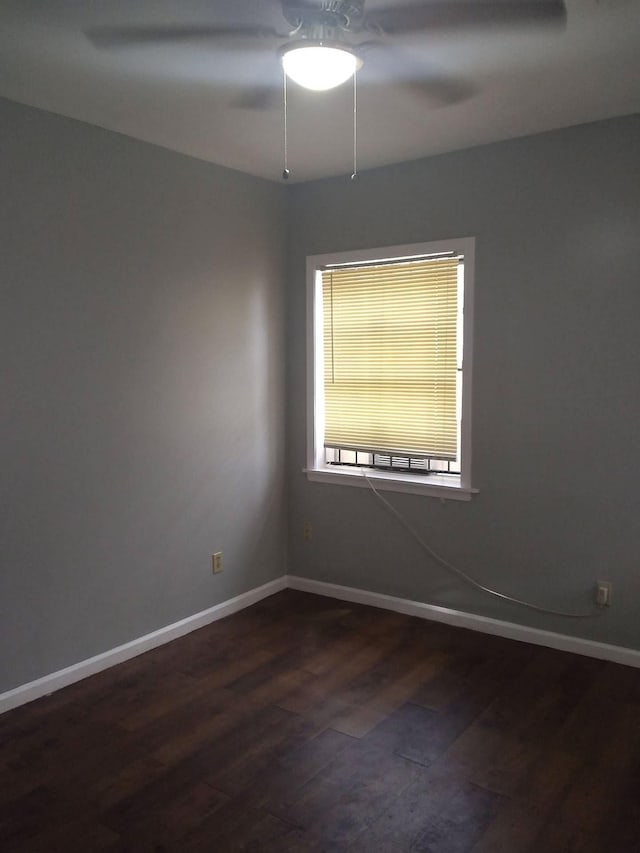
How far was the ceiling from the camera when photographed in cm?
220

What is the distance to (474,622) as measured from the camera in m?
3.82

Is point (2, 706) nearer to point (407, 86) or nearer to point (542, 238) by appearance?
point (407, 86)

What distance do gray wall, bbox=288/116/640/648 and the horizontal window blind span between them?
7.4 inches

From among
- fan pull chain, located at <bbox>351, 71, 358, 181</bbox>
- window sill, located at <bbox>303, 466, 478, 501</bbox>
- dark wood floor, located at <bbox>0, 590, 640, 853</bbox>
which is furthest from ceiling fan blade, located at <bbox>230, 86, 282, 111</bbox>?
dark wood floor, located at <bbox>0, 590, 640, 853</bbox>

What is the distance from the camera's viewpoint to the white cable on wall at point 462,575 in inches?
139

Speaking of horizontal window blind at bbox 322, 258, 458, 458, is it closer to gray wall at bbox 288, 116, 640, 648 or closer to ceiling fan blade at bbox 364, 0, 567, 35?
gray wall at bbox 288, 116, 640, 648

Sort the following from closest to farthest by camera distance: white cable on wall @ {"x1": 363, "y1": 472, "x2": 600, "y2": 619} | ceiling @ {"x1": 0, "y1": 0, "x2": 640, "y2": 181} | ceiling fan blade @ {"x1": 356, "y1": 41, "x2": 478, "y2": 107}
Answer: ceiling @ {"x1": 0, "y1": 0, "x2": 640, "y2": 181} → ceiling fan blade @ {"x1": 356, "y1": 41, "x2": 478, "y2": 107} → white cable on wall @ {"x1": 363, "y1": 472, "x2": 600, "y2": 619}

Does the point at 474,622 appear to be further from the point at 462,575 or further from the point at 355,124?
the point at 355,124

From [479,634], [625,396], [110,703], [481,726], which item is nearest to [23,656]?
[110,703]

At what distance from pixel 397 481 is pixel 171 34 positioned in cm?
257

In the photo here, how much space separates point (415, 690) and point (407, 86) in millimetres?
2588

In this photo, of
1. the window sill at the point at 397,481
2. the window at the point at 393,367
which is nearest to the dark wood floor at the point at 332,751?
the window sill at the point at 397,481

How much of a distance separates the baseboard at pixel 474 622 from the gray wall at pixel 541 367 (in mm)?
49

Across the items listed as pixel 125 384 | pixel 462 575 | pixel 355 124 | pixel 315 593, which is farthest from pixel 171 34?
pixel 315 593
